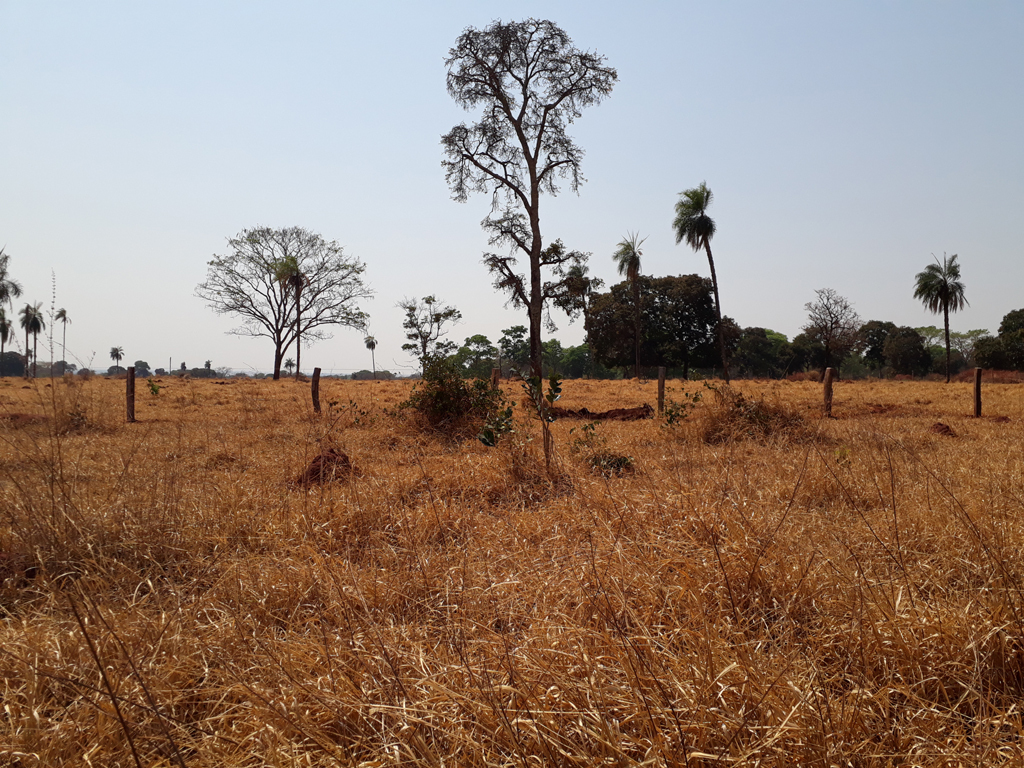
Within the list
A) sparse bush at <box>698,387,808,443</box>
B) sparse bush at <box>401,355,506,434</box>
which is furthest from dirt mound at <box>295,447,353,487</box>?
sparse bush at <box>698,387,808,443</box>

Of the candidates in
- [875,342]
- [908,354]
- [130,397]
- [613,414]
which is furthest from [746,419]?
[875,342]

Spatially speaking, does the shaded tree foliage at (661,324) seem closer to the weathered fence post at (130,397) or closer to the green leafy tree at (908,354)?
the green leafy tree at (908,354)

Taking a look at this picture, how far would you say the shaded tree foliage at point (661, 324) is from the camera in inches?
1687

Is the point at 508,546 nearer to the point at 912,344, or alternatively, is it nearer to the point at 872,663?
the point at 872,663

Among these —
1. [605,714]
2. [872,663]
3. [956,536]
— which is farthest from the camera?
[956,536]

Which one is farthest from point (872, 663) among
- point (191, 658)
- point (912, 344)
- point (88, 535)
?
point (912, 344)

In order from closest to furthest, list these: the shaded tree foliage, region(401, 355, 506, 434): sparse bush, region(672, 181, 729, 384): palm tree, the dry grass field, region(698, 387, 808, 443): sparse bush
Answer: the dry grass field → region(698, 387, 808, 443): sparse bush → region(401, 355, 506, 434): sparse bush → region(672, 181, 729, 384): palm tree → the shaded tree foliage

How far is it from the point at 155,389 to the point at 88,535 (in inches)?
558

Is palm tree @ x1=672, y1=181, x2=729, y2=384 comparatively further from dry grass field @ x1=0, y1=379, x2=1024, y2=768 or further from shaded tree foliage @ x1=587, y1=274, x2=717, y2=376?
dry grass field @ x1=0, y1=379, x2=1024, y2=768

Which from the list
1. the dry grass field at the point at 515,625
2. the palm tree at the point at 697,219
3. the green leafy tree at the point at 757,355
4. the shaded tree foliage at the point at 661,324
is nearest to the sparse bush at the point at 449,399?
the dry grass field at the point at 515,625

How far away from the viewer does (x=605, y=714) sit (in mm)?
1722

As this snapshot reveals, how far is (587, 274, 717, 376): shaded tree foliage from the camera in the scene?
4284 centimetres

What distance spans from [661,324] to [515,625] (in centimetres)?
4308

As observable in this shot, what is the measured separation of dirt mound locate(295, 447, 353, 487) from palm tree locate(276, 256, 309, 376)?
34037 mm
